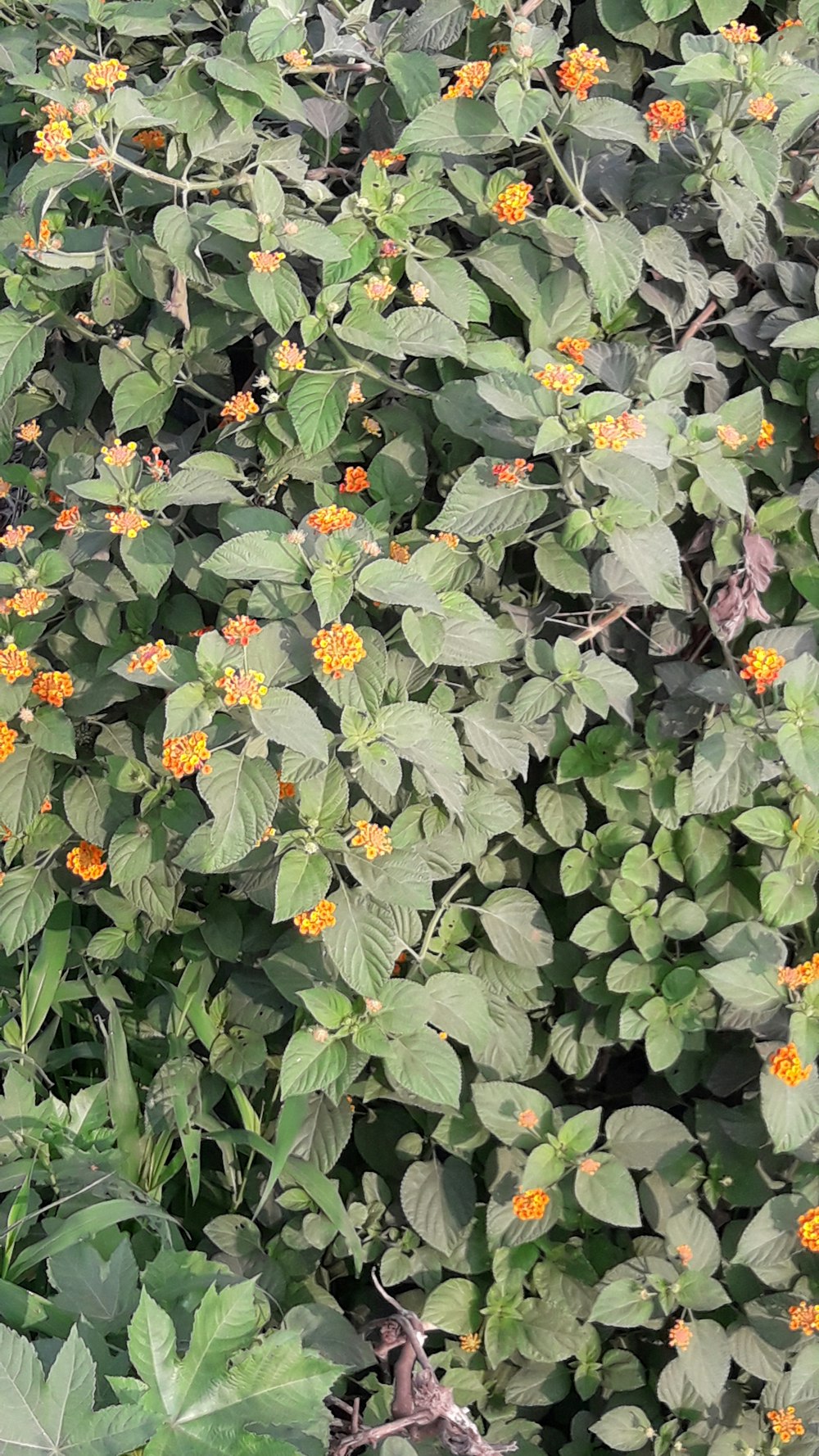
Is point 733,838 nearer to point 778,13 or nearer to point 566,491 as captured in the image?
point 566,491

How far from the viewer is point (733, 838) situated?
1.80 meters

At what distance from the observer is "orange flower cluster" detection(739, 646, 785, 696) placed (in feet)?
5.05

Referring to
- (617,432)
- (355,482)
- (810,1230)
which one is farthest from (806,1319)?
(355,482)

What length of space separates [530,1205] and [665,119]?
5.01 ft

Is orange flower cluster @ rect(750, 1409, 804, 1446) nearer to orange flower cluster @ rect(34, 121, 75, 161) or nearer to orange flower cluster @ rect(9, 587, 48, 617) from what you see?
orange flower cluster @ rect(9, 587, 48, 617)

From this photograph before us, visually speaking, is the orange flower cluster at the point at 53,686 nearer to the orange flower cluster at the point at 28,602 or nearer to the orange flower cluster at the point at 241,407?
the orange flower cluster at the point at 28,602

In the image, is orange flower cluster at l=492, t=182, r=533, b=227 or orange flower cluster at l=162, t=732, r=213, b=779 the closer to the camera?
orange flower cluster at l=162, t=732, r=213, b=779

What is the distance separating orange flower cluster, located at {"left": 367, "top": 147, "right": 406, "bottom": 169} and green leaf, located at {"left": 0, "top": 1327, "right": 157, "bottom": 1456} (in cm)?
153

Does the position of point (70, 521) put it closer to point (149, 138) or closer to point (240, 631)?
point (240, 631)

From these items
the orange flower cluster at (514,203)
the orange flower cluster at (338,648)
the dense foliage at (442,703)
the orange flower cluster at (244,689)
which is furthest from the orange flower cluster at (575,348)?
the orange flower cluster at (244,689)

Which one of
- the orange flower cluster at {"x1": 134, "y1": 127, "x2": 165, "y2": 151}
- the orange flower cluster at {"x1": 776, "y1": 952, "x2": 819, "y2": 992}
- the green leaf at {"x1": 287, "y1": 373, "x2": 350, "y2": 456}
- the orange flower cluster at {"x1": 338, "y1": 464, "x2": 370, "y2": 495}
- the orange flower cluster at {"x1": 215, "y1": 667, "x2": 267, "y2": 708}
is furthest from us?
the orange flower cluster at {"x1": 134, "y1": 127, "x2": 165, "y2": 151}

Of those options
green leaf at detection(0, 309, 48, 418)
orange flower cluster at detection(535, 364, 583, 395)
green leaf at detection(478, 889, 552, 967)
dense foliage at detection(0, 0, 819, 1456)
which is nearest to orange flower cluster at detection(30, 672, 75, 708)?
dense foliage at detection(0, 0, 819, 1456)

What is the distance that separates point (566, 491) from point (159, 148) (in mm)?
956

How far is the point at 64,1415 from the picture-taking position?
1069mm
